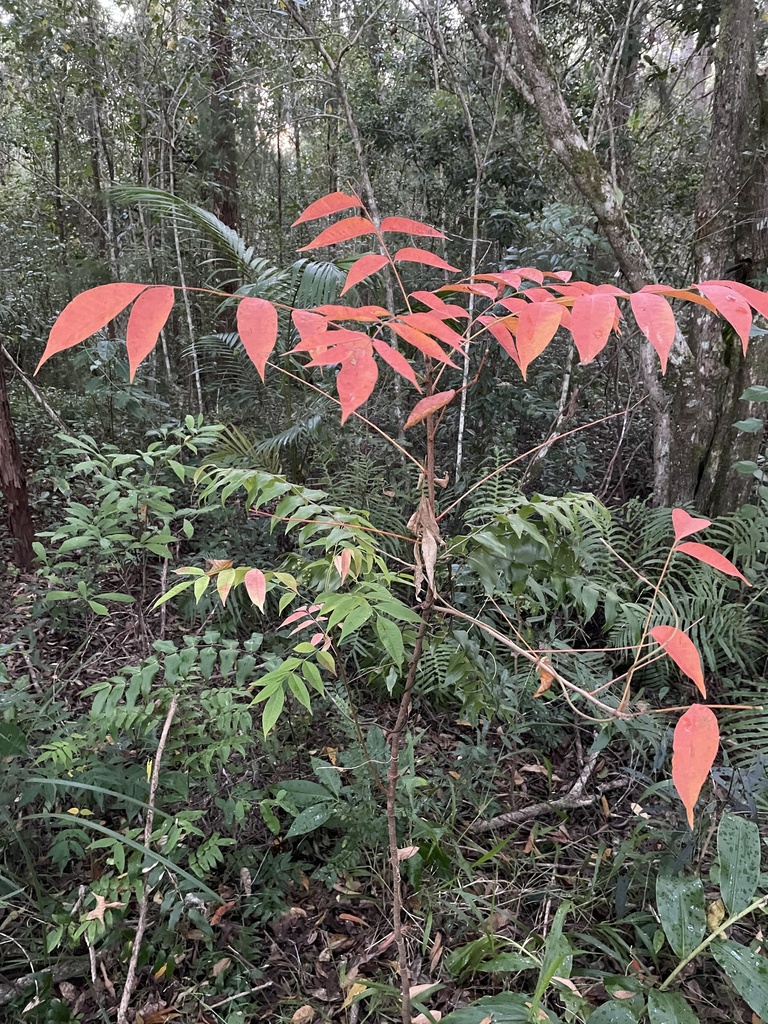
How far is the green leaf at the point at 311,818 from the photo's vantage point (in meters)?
1.49

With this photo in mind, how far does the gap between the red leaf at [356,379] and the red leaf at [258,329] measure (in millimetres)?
75

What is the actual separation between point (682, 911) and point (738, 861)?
0.54ft

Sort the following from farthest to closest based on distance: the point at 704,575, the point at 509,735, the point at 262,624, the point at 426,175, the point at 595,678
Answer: the point at 426,175
the point at 262,624
the point at 704,575
the point at 595,678
the point at 509,735

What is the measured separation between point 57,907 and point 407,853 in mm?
871

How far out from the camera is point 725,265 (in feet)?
8.86

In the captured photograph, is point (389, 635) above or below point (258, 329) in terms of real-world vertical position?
below

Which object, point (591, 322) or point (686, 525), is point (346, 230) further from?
point (686, 525)

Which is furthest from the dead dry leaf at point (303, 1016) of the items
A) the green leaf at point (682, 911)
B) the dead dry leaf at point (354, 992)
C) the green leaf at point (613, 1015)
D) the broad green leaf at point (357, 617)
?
the broad green leaf at point (357, 617)

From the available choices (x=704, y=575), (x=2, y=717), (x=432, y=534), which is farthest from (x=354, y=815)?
(x=704, y=575)

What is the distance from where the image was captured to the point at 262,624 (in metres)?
2.62

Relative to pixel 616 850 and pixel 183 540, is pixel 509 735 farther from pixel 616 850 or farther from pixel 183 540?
pixel 183 540

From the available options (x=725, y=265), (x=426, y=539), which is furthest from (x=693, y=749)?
(x=725, y=265)

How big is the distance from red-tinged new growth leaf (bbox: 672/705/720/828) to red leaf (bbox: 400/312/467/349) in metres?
0.45

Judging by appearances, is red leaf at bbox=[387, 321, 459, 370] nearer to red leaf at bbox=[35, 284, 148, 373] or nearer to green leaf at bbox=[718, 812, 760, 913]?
red leaf at bbox=[35, 284, 148, 373]
